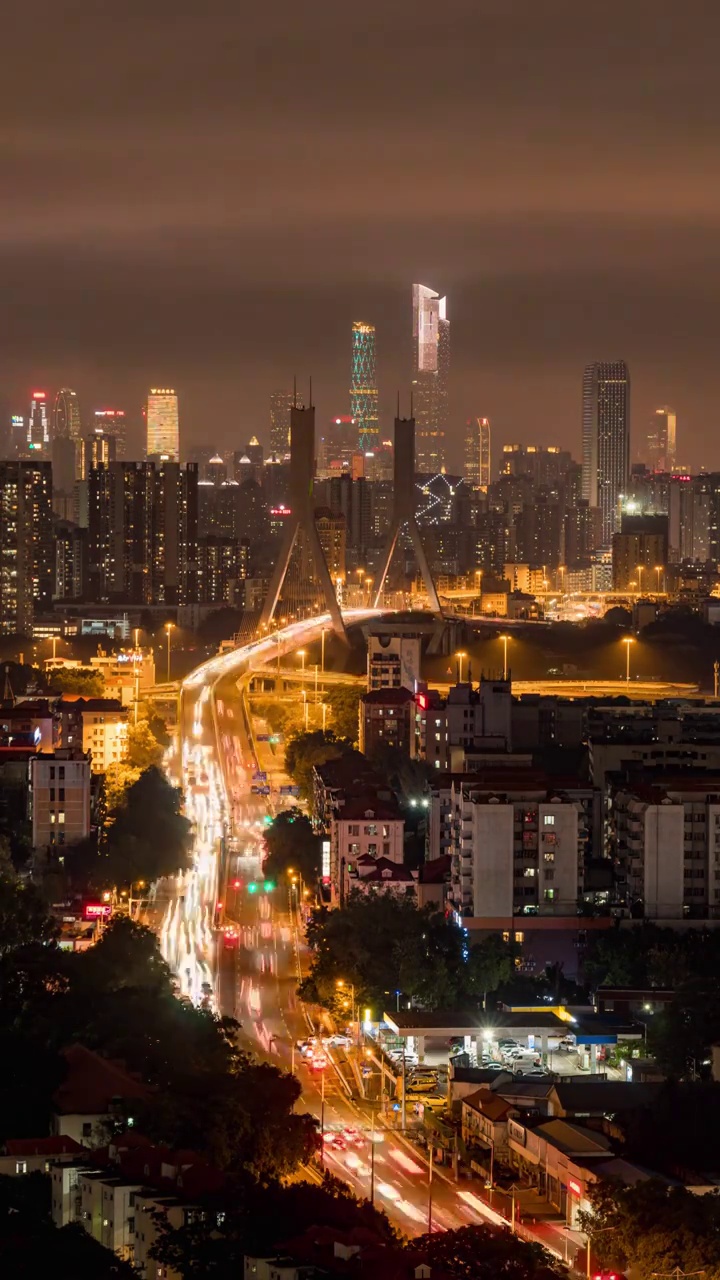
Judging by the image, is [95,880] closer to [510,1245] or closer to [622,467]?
[510,1245]

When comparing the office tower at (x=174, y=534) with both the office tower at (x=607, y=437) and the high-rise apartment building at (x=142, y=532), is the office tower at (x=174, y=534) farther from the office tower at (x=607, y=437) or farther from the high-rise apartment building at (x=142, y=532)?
the office tower at (x=607, y=437)

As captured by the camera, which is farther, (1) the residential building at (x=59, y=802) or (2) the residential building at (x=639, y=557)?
(2) the residential building at (x=639, y=557)

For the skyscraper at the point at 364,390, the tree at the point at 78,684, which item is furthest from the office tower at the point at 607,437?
the tree at the point at 78,684

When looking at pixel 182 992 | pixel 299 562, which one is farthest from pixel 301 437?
pixel 182 992

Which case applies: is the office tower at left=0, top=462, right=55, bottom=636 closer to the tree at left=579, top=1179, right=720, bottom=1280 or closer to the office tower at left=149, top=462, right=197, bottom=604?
the office tower at left=149, top=462, right=197, bottom=604

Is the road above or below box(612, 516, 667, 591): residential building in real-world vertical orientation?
below

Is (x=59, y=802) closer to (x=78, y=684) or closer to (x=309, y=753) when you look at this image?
(x=309, y=753)

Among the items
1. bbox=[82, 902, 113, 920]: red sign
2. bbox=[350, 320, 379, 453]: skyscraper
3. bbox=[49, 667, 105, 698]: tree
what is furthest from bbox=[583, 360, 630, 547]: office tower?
bbox=[82, 902, 113, 920]: red sign
